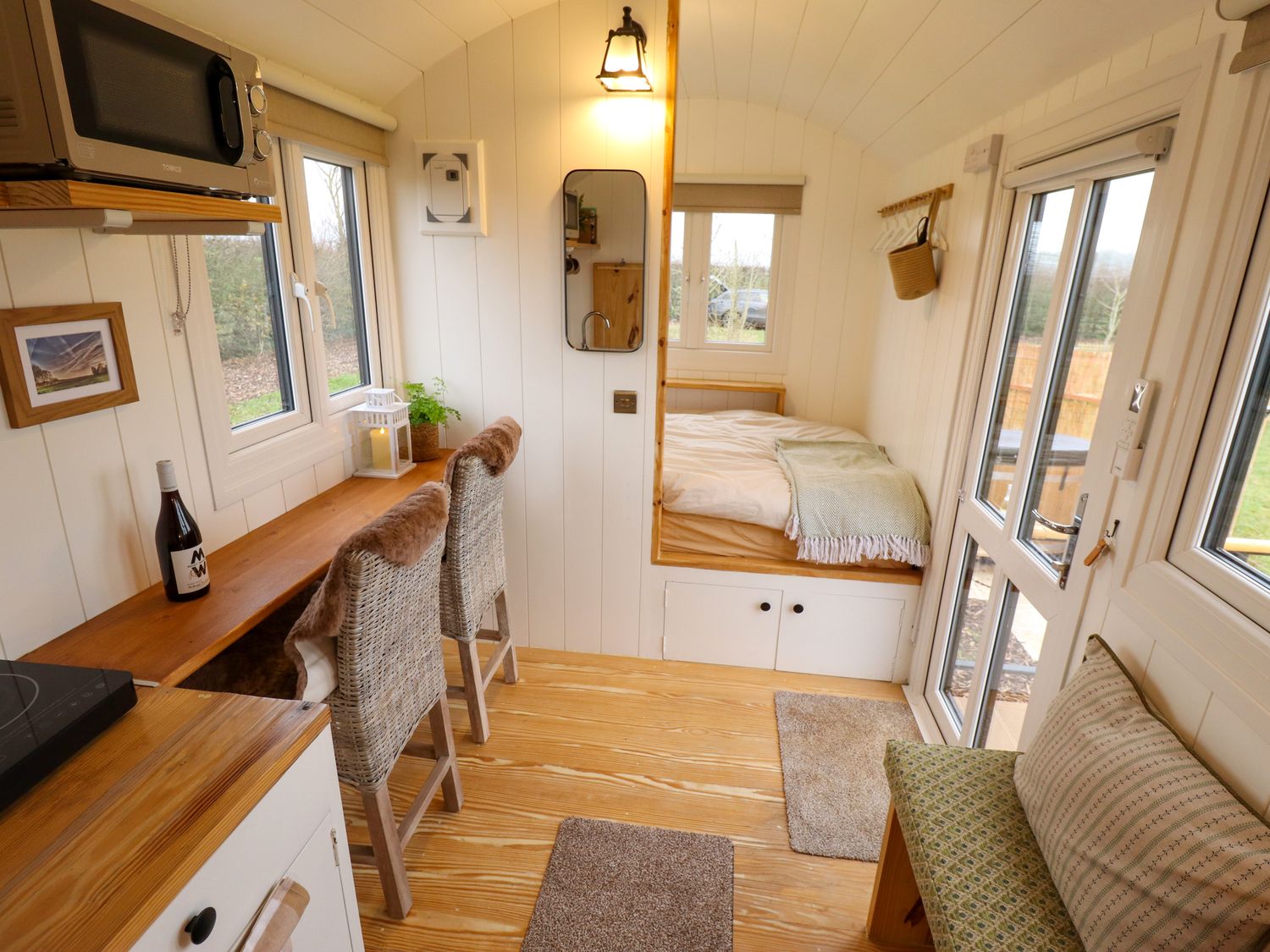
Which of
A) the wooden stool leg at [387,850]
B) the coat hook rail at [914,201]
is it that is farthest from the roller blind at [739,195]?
the wooden stool leg at [387,850]

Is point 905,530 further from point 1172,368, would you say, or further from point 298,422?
point 298,422

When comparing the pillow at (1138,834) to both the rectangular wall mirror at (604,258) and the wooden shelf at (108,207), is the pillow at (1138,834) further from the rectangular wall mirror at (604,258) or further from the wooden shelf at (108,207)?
the wooden shelf at (108,207)

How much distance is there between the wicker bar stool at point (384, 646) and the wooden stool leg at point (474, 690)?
0.34 meters

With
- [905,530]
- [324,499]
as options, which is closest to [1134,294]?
[905,530]

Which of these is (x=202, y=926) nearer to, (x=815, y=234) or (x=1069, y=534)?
(x=1069, y=534)

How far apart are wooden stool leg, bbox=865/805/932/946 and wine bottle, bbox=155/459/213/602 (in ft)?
5.58

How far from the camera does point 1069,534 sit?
1.59 metres

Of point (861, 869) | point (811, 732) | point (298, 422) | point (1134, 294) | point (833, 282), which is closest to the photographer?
point (1134, 294)

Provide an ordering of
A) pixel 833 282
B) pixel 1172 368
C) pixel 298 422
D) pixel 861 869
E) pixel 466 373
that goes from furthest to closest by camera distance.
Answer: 1. pixel 833 282
2. pixel 466 373
3. pixel 298 422
4. pixel 861 869
5. pixel 1172 368

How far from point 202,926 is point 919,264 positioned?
2.72 m

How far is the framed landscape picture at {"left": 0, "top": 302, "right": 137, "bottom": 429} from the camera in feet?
4.08

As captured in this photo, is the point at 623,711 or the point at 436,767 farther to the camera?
the point at 623,711

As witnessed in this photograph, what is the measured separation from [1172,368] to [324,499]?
2248mm

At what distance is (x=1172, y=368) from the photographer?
125cm
